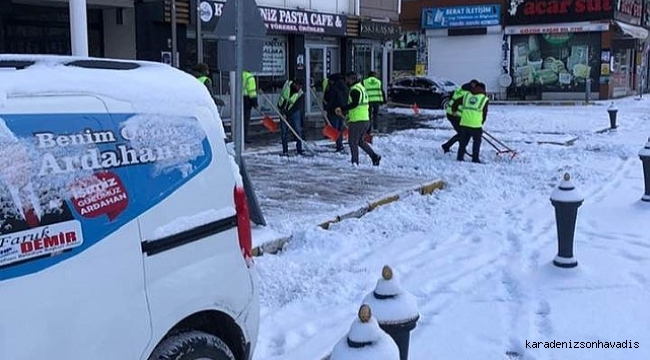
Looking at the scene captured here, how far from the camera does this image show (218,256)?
11.4 feet

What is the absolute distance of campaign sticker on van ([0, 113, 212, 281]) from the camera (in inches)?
98.3

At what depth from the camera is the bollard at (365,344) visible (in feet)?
10.1

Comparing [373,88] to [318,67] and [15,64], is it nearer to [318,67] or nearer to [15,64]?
[318,67]

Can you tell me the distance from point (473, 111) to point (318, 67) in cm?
1311

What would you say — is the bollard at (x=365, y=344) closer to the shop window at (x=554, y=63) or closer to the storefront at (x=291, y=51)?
the storefront at (x=291, y=51)

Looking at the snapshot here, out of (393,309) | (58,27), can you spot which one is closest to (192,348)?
(393,309)

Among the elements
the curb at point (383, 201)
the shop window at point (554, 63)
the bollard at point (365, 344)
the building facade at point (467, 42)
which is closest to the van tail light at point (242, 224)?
the bollard at point (365, 344)

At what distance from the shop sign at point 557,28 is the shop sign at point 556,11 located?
0.77 feet

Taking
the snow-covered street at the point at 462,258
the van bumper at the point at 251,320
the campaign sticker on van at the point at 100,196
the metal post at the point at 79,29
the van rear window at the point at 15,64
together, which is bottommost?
the snow-covered street at the point at 462,258

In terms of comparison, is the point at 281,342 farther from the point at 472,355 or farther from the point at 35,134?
the point at 35,134

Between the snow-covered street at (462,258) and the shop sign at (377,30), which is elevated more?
the shop sign at (377,30)

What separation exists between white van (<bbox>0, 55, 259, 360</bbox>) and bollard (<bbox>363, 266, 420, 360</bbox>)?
64cm

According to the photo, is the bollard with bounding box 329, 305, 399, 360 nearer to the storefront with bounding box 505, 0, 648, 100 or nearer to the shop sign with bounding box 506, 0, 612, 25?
the storefront with bounding box 505, 0, 648, 100

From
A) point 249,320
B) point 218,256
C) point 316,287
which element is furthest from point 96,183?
point 316,287
